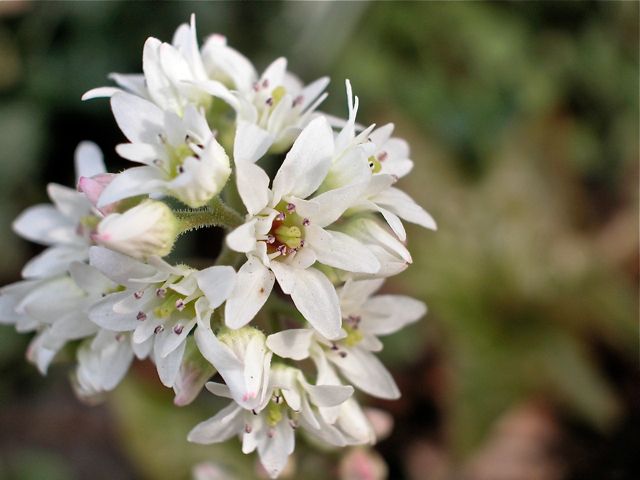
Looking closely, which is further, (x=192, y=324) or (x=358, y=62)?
(x=358, y=62)

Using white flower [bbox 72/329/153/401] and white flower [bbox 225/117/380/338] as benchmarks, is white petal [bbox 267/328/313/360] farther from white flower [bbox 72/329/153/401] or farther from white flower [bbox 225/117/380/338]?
white flower [bbox 72/329/153/401]

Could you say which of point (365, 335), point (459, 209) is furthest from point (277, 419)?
point (459, 209)

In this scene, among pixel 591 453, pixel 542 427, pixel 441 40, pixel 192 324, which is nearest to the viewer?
pixel 192 324

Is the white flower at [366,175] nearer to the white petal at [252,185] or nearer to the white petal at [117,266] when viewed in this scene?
the white petal at [252,185]

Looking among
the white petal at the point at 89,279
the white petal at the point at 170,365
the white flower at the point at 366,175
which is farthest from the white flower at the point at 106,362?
the white flower at the point at 366,175

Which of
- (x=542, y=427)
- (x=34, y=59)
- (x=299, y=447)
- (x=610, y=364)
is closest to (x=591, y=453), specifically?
(x=542, y=427)

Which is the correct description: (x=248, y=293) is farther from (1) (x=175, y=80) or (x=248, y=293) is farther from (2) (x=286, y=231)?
(1) (x=175, y=80)

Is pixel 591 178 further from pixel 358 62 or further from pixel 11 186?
pixel 11 186
